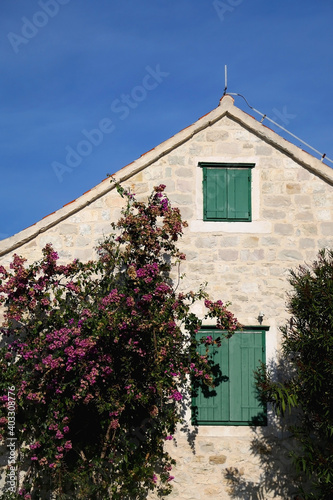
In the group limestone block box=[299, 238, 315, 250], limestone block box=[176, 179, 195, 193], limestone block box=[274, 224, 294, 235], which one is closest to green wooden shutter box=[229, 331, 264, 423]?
limestone block box=[299, 238, 315, 250]

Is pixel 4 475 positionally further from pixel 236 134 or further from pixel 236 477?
pixel 236 134

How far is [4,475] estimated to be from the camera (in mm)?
10398

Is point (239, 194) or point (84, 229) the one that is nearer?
point (84, 229)

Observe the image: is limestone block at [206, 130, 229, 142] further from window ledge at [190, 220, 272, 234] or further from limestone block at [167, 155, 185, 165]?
window ledge at [190, 220, 272, 234]

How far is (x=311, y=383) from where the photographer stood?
387 inches

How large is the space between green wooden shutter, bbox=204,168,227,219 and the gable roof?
711 millimetres

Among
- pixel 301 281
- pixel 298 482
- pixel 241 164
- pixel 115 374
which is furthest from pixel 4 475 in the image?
pixel 241 164

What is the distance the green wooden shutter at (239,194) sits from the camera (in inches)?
440

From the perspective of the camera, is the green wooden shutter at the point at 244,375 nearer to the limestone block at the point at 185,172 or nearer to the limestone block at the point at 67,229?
the limestone block at the point at 185,172

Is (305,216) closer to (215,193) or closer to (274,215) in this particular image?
(274,215)

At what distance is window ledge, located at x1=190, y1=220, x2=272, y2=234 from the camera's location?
36.4 feet

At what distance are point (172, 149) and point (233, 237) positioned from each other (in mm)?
1708

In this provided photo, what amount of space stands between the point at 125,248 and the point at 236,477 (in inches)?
149

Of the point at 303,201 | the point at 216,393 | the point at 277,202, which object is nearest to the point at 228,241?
the point at 277,202
